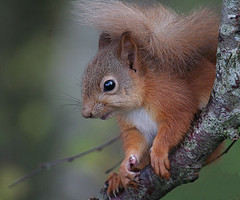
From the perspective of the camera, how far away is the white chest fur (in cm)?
187

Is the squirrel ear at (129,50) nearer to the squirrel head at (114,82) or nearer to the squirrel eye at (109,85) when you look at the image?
the squirrel head at (114,82)

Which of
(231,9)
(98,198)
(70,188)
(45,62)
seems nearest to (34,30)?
(45,62)

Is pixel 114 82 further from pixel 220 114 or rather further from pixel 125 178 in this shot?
pixel 220 114

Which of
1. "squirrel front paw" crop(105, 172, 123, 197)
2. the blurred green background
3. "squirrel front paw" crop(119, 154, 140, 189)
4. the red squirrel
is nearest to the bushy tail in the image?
the red squirrel

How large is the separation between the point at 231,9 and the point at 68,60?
7.82 ft

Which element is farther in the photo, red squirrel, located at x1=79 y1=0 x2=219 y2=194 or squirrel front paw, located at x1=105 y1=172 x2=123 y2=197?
squirrel front paw, located at x1=105 y1=172 x2=123 y2=197

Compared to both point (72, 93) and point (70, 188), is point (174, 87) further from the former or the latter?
point (70, 188)

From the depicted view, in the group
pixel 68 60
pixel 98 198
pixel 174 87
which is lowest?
pixel 98 198

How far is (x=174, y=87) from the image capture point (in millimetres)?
1830

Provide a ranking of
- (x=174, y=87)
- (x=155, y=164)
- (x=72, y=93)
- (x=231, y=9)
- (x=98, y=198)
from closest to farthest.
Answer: (x=231, y=9)
(x=155, y=164)
(x=174, y=87)
(x=98, y=198)
(x=72, y=93)

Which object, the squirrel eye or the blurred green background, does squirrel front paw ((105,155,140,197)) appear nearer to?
the squirrel eye

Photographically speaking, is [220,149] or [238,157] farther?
[220,149]

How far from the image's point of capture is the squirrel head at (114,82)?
180cm

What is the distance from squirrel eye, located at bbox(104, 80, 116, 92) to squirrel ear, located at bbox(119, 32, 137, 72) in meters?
0.12
